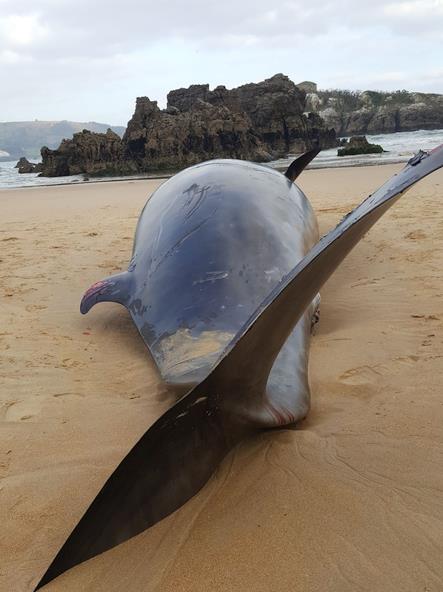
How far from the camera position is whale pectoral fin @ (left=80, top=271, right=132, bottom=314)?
335 cm

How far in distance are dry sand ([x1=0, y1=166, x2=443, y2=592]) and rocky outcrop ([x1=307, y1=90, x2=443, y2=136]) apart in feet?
182

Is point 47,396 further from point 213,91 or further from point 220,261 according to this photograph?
point 213,91

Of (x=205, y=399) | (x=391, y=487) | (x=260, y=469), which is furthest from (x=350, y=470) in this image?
(x=205, y=399)

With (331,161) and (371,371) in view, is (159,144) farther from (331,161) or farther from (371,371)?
(371,371)

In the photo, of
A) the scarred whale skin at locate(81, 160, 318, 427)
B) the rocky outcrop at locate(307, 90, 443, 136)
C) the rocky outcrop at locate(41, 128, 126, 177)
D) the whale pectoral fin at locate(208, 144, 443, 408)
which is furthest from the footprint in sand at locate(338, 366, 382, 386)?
the rocky outcrop at locate(307, 90, 443, 136)

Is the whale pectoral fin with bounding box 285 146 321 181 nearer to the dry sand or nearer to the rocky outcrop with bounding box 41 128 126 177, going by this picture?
the dry sand

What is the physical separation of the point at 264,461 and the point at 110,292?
1.71m

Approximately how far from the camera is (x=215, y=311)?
2680mm

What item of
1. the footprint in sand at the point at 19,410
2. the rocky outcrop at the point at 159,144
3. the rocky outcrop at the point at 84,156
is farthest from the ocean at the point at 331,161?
the footprint in sand at the point at 19,410

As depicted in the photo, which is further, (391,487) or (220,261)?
(220,261)

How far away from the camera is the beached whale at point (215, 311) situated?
162 cm

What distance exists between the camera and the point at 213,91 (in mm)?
35875

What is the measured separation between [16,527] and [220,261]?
5.29ft

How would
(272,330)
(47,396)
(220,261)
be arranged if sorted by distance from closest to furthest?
(272,330) < (47,396) < (220,261)
